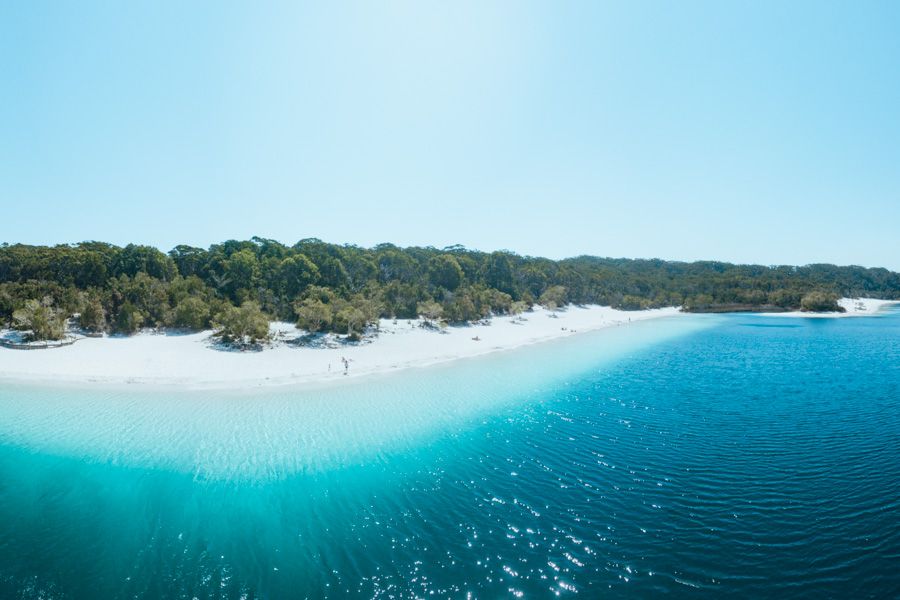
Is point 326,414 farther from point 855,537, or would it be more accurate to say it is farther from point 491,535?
point 855,537

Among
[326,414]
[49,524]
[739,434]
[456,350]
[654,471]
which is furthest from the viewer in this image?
[456,350]

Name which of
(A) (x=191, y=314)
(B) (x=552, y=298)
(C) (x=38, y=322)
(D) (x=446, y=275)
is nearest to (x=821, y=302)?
(B) (x=552, y=298)

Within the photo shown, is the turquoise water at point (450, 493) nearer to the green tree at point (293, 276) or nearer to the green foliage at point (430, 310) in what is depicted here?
the green foliage at point (430, 310)

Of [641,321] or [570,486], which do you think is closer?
[570,486]

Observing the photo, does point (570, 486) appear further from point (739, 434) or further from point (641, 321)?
point (641, 321)

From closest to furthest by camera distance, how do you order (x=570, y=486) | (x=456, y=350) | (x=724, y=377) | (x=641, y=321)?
(x=570, y=486)
(x=724, y=377)
(x=456, y=350)
(x=641, y=321)

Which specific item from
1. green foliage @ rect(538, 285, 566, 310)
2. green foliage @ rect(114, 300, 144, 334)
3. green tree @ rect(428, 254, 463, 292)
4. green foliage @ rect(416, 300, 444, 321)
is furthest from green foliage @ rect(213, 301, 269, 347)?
green foliage @ rect(538, 285, 566, 310)

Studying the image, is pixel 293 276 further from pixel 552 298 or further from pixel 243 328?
pixel 552 298

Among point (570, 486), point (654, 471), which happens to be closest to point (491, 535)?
point (570, 486)
